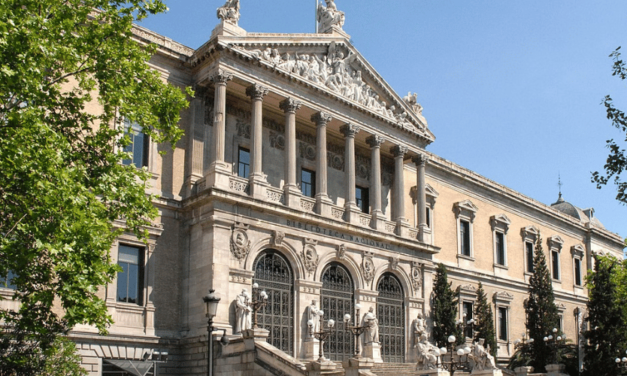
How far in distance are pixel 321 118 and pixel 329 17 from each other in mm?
5729

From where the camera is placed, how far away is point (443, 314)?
113 feet

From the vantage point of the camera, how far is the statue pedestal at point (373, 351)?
2992 centimetres

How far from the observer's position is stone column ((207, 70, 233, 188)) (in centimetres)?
2664

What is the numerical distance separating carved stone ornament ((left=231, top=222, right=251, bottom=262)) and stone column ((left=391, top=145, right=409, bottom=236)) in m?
9.33

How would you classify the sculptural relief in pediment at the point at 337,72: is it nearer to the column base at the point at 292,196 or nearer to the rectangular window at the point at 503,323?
the column base at the point at 292,196

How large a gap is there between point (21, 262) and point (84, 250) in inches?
52.4

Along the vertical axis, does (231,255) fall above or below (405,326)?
above

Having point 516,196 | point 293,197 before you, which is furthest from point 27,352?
point 516,196

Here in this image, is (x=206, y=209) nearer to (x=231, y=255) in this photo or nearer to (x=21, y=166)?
(x=231, y=255)

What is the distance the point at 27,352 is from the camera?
1914 centimetres

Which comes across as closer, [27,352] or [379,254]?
[27,352]

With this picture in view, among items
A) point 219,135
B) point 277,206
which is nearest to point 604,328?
point 277,206

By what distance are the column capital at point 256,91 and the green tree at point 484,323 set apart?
16901 mm

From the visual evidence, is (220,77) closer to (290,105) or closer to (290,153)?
(290,105)
